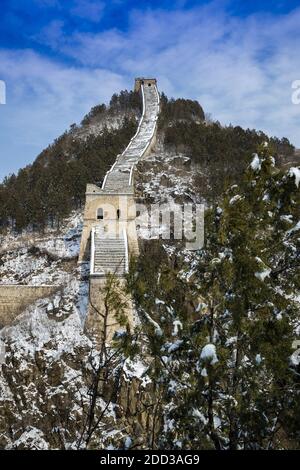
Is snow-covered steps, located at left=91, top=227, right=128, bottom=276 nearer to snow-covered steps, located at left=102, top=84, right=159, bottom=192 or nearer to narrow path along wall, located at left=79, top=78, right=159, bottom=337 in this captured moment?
narrow path along wall, located at left=79, top=78, right=159, bottom=337

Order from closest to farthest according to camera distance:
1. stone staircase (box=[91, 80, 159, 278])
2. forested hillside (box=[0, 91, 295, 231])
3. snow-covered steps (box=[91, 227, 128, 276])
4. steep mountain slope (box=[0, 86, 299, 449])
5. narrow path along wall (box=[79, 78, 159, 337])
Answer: steep mountain slope (box=[0, 86, 299, 449])
narrow path along wall (box=[79, 78, 159, 337])
snow-covered steps (box=[91, 227, 128, 276])
stone staircase (box=[91, 80, 159, 278])
forested hillside (box=[0, 91, 295, 231])

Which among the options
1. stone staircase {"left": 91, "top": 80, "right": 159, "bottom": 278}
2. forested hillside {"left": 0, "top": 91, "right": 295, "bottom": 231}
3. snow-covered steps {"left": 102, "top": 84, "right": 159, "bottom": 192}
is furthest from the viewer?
forested hillside {"left": 0, "top": 91, "right": 295, "bottom": 231}

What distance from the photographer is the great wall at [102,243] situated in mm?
15195

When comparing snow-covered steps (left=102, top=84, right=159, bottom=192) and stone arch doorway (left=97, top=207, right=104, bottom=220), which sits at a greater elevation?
snow-covered steps (left=102, top=84, right=159, bottom=192)

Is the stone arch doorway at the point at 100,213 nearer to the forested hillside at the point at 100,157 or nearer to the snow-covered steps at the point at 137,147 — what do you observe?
the snow-covered steps at the point at 137,147

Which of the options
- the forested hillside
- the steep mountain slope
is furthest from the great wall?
the forested hillside

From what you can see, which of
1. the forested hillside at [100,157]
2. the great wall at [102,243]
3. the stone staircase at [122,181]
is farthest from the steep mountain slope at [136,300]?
the stone staircase at [122,181]

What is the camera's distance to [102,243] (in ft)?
57.8

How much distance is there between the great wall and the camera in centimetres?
1520

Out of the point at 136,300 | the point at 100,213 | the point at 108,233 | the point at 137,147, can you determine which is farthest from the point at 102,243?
the point at 137,147

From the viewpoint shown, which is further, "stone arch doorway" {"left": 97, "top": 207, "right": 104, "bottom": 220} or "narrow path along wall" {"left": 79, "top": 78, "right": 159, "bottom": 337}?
"stone arch doorway" {"left": 97, "top": 207, "right": 104, "bottom": 220}

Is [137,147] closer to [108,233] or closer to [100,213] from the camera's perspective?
[100,213]
